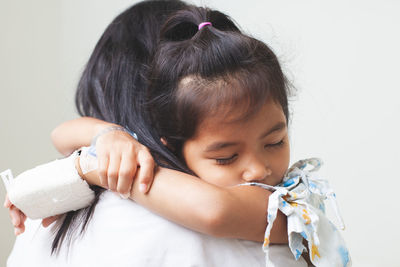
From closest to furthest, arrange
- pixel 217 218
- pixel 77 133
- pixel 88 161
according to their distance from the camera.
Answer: pixel 217 218
pixel 88 161
pixel 77 133

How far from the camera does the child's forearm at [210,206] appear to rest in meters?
0.66

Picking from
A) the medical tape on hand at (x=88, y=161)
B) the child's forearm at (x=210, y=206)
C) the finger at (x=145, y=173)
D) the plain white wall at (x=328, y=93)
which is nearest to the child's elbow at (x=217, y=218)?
the child's forearm at (x=210, y=206)

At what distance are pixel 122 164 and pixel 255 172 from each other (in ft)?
0.73

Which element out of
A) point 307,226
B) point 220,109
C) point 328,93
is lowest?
point 328,93

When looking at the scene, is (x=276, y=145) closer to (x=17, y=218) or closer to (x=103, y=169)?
(x=103, y=169)

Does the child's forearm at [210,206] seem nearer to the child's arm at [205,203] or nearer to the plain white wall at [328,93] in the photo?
the child's arm at [205,203]

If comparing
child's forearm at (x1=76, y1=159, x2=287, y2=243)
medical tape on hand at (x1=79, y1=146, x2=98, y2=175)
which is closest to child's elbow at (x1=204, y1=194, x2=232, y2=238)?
child's forearm at (x1=76, y1=159, x2=287, y2=243)

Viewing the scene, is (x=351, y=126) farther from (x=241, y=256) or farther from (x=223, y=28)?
(x=241, y=256)

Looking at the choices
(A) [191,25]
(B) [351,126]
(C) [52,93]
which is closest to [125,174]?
(A) [191,25]

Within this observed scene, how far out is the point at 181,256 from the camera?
70cm

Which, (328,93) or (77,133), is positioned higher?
(77,133)

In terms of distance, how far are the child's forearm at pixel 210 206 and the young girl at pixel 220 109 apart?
0.02m

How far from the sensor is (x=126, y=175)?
0.73 metres

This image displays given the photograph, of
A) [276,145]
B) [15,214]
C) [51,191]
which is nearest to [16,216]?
[15,214]
